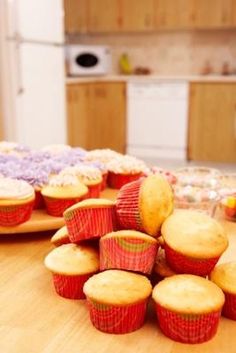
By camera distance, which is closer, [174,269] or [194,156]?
[174,269]

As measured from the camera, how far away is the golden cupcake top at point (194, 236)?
0.63 metres

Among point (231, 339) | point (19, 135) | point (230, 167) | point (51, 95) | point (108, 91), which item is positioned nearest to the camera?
point (231, 339)

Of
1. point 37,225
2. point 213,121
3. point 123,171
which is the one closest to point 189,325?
point 37,225

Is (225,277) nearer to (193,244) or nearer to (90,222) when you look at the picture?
(193,244)

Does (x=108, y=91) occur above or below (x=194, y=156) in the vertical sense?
above

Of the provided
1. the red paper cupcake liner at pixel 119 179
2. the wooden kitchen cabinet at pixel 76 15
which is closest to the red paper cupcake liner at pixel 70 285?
the red paper cupcake liner at pixel 119 179

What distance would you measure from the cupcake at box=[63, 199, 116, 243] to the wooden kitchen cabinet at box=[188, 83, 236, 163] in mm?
4054

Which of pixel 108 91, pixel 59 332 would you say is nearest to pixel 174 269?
pixel 59 332

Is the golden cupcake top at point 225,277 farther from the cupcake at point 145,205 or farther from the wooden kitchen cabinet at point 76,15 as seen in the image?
the wooden kitchen cabinet at point 76,15

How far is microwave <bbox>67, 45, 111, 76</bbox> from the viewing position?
496 centimetres

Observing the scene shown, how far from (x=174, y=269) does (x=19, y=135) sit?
2.85m

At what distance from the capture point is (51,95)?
3.76 meters

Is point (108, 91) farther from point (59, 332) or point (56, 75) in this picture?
point (59, 332)

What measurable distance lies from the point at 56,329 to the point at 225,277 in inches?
10.0
